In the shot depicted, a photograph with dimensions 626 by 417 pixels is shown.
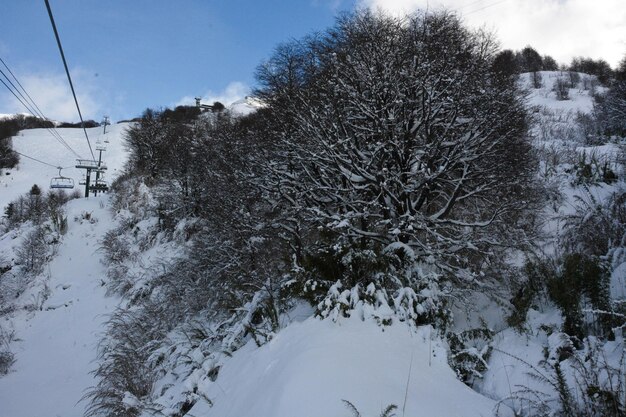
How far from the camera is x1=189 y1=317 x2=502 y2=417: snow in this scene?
8.86 ft

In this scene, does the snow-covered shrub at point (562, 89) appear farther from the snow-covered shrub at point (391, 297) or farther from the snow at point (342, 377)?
the snow at point (342, 377)

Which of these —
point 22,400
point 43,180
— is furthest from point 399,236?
point 43,180

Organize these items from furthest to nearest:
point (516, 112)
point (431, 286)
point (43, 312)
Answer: point (43, 312) → point (516, 112) → point (431, 286)

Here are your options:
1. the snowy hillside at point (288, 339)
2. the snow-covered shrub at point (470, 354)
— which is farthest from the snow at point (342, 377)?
the snow-covered shrub at point (470, 354)

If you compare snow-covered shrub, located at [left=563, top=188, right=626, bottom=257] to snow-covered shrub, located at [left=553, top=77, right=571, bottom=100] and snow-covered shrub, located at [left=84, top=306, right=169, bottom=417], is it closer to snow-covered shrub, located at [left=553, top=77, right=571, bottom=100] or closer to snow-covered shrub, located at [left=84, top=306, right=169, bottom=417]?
snow-covered shrub, located at [left=84, top=306, right=169, bottom=417]

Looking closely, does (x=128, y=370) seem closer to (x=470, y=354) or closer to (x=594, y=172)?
(x=470, y=354)

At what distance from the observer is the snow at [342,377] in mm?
2699

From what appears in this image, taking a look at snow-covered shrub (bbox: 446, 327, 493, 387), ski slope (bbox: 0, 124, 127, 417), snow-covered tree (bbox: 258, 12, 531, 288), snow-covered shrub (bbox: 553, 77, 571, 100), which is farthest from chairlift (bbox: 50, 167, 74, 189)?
snow-covered shrub (bbox: 553, 77, 571, 100)

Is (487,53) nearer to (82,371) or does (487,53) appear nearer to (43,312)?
(82,371)

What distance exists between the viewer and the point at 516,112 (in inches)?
311

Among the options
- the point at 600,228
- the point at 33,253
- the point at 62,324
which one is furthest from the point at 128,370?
the point at 33,253

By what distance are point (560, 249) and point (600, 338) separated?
3.15m

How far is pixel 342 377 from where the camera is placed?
2971 mm

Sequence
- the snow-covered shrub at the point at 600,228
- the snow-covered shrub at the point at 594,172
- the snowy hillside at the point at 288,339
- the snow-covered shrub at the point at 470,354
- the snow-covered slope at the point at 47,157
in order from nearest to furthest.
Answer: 1. the snowy hillside at the point at 288,339
2. the snow-covered shrub at the point at 470,354
3. the snow-covered shrub at the point at 600,228
4. the snow-covered shrub at the point at 594,172
5. the snow-covered slope at the point at 47,157
